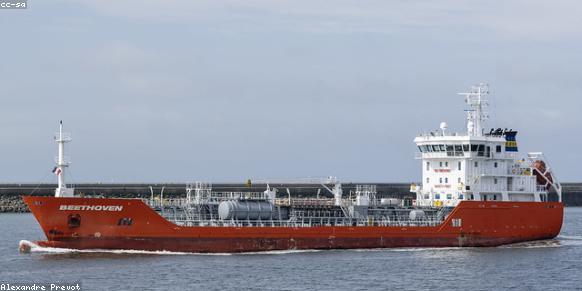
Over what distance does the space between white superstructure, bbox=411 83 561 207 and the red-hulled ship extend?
0.17 ft

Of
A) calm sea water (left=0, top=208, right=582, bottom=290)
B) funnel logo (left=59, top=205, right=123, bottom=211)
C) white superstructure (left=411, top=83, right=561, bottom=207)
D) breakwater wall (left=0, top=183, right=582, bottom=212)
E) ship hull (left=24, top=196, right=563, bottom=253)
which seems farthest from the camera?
breakwater wall (left=0, top=183, right=582, bottom=212)

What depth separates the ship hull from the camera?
144 ft

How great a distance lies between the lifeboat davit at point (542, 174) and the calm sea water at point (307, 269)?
277 inches

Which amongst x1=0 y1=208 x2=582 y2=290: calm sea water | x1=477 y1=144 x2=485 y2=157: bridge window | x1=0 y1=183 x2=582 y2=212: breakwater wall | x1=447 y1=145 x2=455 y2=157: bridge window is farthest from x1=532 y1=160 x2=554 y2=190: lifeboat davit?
x1=0 y1=183 x2=582 y2=212: breakwater wall

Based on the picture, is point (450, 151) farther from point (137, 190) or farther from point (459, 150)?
point (137, 190)

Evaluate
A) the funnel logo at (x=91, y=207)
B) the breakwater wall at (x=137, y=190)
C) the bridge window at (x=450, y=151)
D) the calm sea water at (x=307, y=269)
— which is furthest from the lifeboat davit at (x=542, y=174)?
the breakwater wall at (x=137, y=190)

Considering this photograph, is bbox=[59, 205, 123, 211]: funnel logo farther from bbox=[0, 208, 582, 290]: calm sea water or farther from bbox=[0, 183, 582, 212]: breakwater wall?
bbox=[0, 183, 582, 212]: breakwater wall

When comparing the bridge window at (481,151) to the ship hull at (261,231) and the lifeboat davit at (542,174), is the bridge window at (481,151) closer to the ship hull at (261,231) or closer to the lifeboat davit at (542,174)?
the ship hull at (261,231)

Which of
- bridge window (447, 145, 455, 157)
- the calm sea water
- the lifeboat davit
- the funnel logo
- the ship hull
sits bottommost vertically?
the calm sea water

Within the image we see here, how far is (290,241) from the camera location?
47594 mm

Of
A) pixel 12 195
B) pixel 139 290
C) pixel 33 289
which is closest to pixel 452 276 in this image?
pixel 139 290

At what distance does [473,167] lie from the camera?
52938 millimetres

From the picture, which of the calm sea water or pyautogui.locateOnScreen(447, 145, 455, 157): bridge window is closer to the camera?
the calm sea water

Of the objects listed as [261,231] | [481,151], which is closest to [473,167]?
[481,151]
